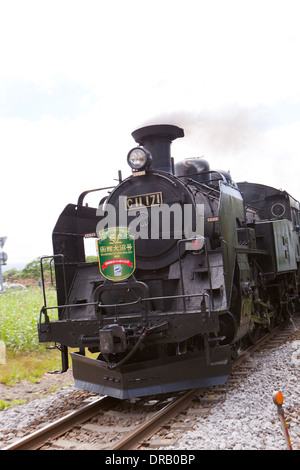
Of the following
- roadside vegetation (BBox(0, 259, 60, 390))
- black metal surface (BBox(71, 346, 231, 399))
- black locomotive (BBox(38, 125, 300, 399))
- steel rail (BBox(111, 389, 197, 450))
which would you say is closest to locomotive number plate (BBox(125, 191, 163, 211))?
black locomotive (BBox(38, 125, 300, 399))

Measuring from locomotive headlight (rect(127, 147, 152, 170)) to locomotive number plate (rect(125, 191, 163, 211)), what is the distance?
1.43 feet

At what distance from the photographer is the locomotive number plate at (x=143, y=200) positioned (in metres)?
6.57

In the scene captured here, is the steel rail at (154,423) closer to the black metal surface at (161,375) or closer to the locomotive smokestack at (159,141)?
the black metal surface at (161,375)

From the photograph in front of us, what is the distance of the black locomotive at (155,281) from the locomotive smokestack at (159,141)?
0.02m

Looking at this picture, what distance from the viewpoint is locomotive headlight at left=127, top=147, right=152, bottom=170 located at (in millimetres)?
6523

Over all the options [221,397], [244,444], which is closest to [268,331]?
[221,397]

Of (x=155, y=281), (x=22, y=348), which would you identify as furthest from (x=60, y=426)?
(x=22, y=348)

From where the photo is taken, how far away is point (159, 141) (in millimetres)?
7055

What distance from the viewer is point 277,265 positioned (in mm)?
8477

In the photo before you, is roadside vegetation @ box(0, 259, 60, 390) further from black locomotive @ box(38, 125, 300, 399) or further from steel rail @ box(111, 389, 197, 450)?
steel rail @ box(111, 389, 197, 450)

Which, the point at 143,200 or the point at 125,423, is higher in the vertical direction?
the point at 143,200

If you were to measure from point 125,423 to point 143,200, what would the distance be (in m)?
3.12

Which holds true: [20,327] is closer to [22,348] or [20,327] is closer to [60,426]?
[22,348]
